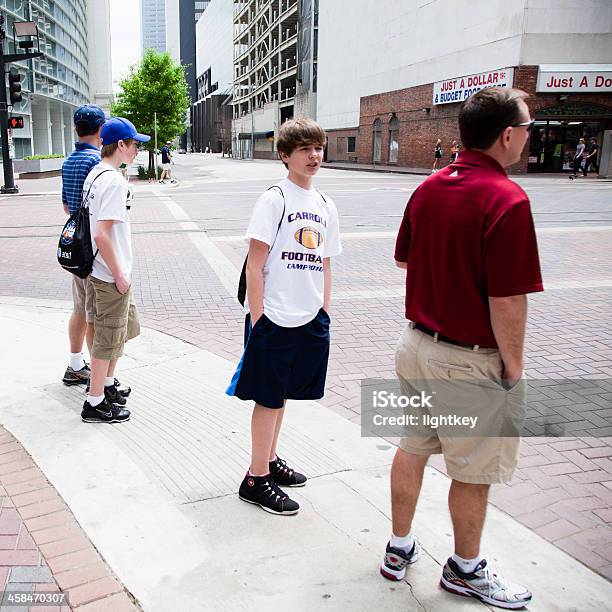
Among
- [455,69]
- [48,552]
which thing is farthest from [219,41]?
[48,552]

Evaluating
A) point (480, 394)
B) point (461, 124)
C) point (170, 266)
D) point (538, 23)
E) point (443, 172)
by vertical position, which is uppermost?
point (538, 23)

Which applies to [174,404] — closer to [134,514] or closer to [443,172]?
[134,514]

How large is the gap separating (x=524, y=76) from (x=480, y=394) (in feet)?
105

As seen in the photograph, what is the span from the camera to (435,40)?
38188mm

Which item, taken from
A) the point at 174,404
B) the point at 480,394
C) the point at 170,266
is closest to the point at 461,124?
the point at 480,394

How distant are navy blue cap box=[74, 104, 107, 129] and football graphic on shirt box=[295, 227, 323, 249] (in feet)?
6.42

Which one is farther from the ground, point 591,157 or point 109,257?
point 591,157

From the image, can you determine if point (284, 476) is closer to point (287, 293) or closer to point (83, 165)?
point (287, 293)

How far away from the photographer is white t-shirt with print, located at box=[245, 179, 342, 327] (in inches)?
116

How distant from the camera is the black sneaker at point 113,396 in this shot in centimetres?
439

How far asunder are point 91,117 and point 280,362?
7.27ft

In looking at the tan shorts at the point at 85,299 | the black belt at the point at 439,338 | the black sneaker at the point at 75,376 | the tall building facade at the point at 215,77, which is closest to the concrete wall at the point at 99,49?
the tall building facade at the point at 215,77

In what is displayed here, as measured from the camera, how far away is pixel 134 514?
318 cm

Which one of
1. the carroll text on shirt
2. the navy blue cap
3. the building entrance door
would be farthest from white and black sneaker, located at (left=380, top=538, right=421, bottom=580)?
the building entrance door
